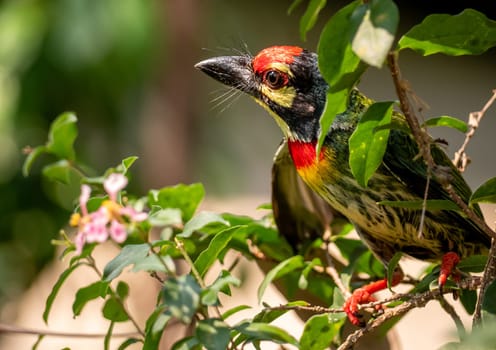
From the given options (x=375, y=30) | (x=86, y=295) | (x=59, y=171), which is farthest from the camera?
(x=59, y=171)

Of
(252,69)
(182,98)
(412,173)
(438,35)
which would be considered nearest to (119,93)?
(182,98)

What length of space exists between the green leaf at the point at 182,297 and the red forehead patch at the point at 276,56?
94 centimetres

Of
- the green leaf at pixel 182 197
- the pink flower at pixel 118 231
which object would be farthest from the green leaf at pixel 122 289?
the pink flower at pixel 118 231

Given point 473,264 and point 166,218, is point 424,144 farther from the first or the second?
point 473,264

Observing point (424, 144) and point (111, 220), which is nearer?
point (111, 220)

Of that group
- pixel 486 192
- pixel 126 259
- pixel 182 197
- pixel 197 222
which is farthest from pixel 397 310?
pixel 182 197

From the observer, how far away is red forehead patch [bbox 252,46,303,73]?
75.2 inches

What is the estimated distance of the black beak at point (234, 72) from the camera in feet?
6.53

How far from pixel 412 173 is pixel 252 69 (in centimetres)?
44

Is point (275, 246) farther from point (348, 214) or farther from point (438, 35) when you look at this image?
point (438, 35)

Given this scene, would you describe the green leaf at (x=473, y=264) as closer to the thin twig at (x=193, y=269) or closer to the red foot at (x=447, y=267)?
the red foot at (x=447, y=267)

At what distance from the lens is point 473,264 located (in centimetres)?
156

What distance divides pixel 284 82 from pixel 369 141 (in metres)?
0.68

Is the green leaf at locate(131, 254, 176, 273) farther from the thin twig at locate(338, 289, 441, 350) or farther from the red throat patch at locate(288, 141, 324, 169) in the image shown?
the red throat patch at locate(288, 141, 324, 169)
